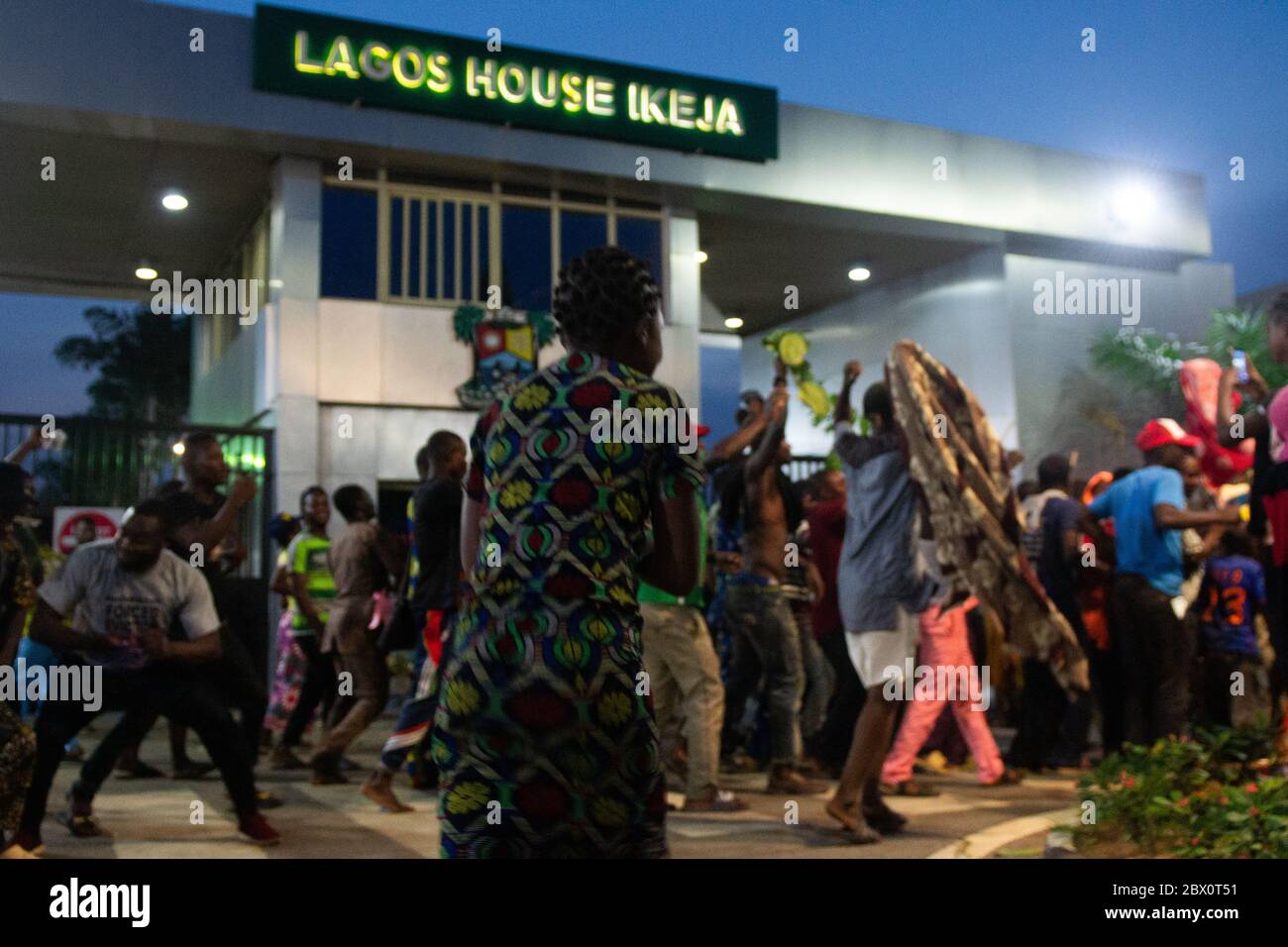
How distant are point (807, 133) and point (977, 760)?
40.3 ft

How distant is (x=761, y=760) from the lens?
8641 millimetres

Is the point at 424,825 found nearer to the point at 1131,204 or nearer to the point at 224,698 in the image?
the point at 224,698

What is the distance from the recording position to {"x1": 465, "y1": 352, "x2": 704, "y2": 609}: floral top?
7.72 feet

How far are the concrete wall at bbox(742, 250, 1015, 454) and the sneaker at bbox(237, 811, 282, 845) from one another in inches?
563

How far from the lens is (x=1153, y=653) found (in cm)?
727

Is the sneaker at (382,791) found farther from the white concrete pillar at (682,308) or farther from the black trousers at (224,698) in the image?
the white concrete pillar at (682,308)

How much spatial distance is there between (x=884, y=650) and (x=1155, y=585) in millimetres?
2493

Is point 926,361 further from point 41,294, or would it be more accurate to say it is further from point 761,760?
point 41,294

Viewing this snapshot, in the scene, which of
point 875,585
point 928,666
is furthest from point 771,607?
point 875,585

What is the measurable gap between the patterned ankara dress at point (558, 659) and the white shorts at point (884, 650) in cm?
319

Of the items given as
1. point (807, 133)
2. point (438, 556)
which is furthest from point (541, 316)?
point (438, 556)

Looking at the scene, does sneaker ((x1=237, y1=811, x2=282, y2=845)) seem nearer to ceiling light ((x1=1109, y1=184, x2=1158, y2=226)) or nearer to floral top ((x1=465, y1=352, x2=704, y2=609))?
floral top ((x1=465, y1=352, x2=704, y2=609))

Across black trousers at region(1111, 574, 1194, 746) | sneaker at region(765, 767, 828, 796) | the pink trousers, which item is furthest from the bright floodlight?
sneaker at region(765, 767, 828, 796)
